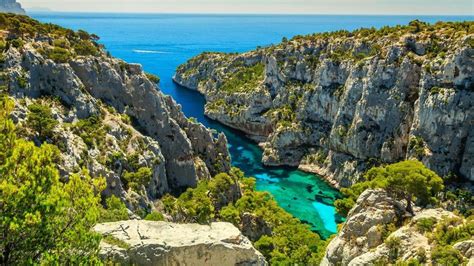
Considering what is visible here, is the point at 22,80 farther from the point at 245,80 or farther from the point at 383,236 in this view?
the point at 245,80

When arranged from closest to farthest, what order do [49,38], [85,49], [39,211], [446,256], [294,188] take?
[39,211], [446,256], [49,38], [85,49], [294,188]

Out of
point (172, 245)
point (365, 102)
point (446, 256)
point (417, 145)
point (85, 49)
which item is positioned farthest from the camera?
point (365, 102)

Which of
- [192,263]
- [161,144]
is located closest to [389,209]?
[192,263]

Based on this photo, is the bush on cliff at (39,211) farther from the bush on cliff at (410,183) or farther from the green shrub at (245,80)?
the green shrub at (245,80)

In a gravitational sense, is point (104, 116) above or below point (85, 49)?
below

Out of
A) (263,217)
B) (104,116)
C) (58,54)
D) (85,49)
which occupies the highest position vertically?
(85,49)

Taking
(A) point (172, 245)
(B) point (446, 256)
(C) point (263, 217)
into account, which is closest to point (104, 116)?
(C) point (263, 217)

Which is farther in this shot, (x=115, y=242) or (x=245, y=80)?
(x=245, y=80)

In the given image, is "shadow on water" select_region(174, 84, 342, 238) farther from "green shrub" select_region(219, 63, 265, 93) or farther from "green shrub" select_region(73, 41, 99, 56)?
"green shrub" select_region(73, 41, 99, 56)

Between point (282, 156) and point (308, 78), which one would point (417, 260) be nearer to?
point (282, 156)
